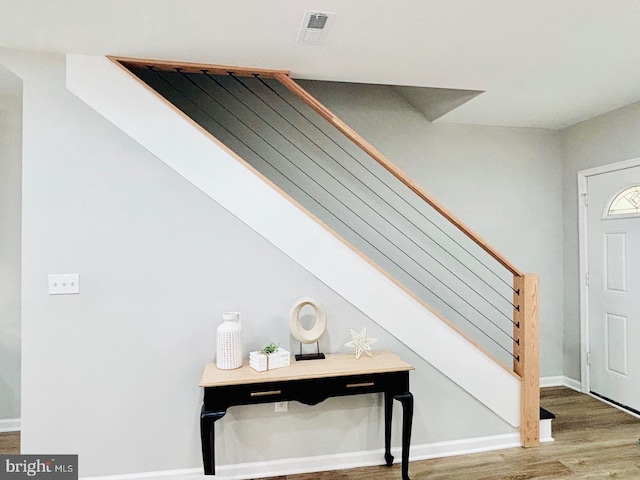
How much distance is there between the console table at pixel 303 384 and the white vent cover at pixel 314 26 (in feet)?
6.08

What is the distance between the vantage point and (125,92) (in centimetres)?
236

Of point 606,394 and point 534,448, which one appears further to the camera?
point 606,394

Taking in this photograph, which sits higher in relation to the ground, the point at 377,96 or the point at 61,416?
the point at 377,96

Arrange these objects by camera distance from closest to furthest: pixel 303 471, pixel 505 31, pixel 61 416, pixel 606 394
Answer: pixel 505 31, pixel 61 416, pixel 303 471, pixel 606 394

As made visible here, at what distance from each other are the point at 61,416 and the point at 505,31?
329cm

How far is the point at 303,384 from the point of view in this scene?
2.21 metres

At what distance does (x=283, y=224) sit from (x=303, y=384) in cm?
96

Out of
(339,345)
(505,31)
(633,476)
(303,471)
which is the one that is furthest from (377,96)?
(633,476)

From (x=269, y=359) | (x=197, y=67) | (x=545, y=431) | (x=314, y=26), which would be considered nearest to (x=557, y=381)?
(x=545, y=431)

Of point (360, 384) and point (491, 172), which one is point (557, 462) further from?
point (491, 172)

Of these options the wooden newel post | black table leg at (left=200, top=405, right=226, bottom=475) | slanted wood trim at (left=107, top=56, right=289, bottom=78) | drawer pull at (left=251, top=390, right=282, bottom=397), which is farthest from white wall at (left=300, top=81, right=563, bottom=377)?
black table leg at (left=200, top=405, right=226, bottom=475)

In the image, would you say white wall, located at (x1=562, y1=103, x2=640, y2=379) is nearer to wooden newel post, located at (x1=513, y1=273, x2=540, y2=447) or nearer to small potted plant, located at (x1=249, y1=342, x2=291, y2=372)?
wooden newel post, located at (x1=513, y1=273, x2=540, y2=447)

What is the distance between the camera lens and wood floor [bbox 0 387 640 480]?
8.00ft

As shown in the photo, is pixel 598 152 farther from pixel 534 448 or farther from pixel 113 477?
pixel 113 477
